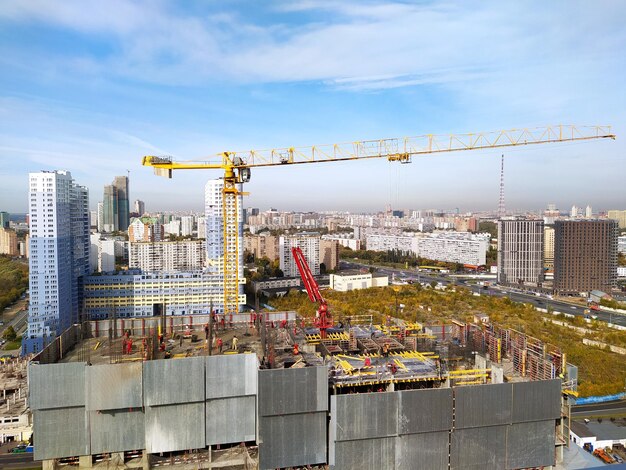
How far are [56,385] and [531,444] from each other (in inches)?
210

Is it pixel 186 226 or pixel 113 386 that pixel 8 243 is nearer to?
pixel 186 226

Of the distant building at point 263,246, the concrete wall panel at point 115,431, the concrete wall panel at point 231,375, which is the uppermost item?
the distant building at point 263,246

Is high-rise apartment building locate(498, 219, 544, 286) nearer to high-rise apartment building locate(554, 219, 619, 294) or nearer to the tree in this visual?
high-rise apartment building locate(554, 219, 619, 294)

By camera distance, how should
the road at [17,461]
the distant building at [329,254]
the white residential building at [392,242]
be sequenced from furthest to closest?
the white residential building at [392,242]
the distant building at [329,254]
the road at [17,461]

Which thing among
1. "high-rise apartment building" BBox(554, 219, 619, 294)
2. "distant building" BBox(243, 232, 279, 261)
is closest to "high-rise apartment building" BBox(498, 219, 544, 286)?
"high-rise apartment building" BBox(554, 219, 619, 294)

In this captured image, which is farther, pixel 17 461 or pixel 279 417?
pixel 17 461

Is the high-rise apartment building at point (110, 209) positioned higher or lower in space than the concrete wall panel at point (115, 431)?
higher

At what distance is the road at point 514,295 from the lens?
1542 cm

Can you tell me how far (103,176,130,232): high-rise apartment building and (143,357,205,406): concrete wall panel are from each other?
40602 millimetres

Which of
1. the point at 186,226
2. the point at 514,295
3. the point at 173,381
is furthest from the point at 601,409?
the point at 186,226

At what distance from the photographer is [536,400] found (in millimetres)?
5430

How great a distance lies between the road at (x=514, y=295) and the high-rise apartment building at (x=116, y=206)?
25.2 meters

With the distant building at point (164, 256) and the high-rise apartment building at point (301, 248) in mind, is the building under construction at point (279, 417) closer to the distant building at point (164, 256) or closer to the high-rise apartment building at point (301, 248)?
the high-rise apartment building at point (301, 248)

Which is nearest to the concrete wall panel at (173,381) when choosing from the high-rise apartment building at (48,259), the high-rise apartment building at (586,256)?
the high-rise apartment building at (48,259)
